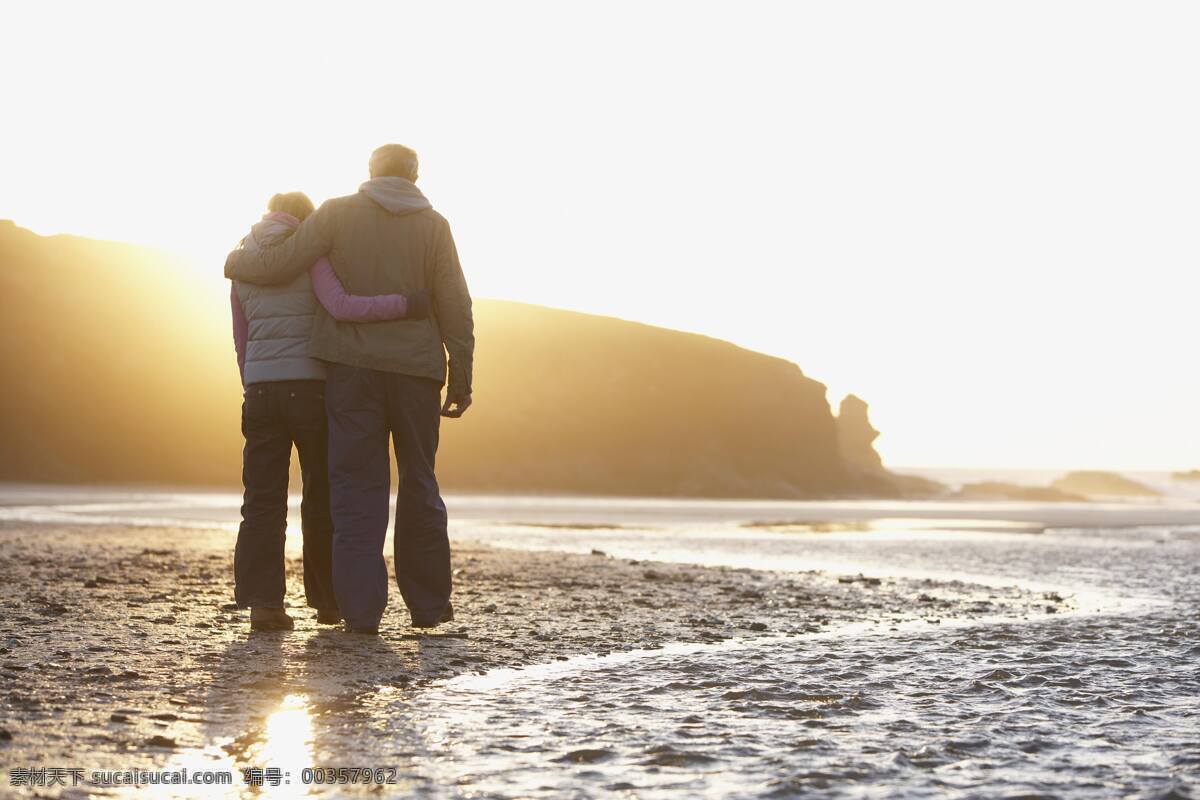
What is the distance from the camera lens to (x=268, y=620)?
5754mm

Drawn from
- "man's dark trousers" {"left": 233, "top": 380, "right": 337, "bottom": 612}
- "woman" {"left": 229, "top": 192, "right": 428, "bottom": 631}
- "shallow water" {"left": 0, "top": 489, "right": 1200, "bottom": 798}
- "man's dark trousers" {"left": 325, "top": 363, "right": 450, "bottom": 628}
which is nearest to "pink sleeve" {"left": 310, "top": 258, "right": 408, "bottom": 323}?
"woman" {"left": 229, "top": 192, "right": 428, "bottom": 631}

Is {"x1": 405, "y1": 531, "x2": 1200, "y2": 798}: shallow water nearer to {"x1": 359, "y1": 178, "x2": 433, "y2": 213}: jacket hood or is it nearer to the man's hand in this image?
the man's hand

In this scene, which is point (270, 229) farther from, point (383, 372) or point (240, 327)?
point (383, 372)

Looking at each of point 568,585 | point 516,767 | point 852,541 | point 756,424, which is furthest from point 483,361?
point 516,767

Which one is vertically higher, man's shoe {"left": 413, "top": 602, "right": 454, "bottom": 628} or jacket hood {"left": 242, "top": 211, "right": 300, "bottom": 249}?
jacket hood {"left": 242, "top": 211, "right": 300, "bottom": 249}

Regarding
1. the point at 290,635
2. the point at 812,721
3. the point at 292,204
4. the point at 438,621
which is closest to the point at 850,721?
the point at 812,721

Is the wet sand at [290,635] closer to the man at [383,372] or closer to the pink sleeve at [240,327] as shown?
the man at [383,372]

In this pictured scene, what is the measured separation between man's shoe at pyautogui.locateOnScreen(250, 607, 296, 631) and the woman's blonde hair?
1.93 m

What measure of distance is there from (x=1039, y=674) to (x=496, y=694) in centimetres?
228

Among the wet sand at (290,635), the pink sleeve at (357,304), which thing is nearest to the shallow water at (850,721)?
the wet sand at (290,635)

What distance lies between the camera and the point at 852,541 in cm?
1955

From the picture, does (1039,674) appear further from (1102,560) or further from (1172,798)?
(1102,560)

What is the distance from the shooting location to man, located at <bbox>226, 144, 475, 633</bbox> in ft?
18.5

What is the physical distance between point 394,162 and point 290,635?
7.59ft
